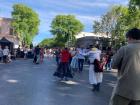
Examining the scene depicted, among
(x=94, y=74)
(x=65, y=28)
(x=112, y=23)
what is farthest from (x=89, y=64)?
(x=65, y=28)

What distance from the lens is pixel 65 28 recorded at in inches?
5743

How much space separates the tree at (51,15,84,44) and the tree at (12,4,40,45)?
960 inches

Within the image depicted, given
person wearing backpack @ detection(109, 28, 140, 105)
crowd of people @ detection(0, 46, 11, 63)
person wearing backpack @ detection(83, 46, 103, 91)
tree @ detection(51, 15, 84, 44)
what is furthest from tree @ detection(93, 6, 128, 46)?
person wearing backpack @ detection(109, 28, 140, 105)

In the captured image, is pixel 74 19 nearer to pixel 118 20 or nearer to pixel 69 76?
pixel 118 20

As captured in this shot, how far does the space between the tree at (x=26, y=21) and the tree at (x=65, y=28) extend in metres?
24.4

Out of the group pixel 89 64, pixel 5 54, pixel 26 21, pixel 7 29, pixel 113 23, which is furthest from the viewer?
pixel 7 29

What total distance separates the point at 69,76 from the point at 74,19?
129m

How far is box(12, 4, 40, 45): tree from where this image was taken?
114m

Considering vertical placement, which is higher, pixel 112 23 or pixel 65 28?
pixel 65 28

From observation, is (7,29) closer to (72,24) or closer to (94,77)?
(72,24)

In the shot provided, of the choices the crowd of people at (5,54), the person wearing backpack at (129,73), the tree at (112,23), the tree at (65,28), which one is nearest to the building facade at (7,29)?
the tree at (65,28)

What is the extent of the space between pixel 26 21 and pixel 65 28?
3189 cm

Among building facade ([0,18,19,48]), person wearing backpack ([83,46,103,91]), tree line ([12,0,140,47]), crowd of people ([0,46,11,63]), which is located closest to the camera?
person wearing backpack ([83,46,103,91])

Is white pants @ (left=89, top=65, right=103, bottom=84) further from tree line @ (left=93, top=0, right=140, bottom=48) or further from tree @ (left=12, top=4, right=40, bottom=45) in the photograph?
tree @ (left=12, top=4, right=40, bottom=45)
